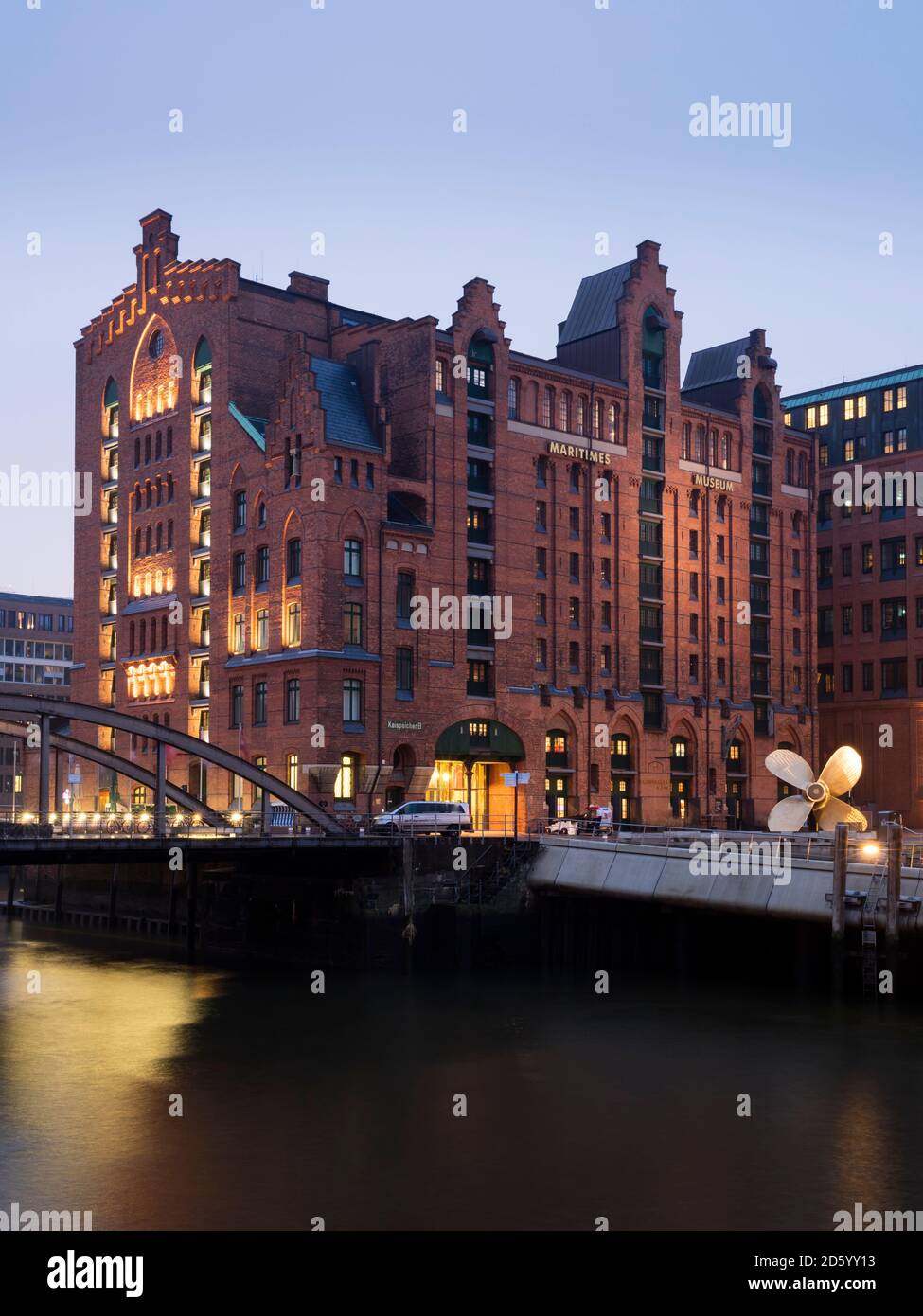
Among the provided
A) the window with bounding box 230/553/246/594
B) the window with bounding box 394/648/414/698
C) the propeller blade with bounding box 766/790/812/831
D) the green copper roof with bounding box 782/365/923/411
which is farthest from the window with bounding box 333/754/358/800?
the green copper roof with bounding box 782/365/923/411

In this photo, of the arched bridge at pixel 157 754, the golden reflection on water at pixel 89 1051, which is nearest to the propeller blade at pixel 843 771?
the arched bridge at pixel 157 754

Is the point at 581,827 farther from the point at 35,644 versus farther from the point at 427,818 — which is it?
the point at 35,644

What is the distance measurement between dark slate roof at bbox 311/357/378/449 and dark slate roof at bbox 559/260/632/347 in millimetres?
18070

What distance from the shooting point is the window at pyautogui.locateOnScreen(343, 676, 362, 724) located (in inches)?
2634

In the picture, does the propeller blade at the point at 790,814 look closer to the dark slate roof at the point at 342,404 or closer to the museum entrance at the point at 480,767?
the museum entrance at the point at 480,767

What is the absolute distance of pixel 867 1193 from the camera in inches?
991

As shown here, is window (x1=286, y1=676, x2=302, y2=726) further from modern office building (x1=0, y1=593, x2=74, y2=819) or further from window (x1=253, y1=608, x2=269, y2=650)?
modern office building (x1=0, y1=593, x2=74, y2=819)

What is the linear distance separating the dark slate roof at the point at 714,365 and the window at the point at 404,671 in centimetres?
3297

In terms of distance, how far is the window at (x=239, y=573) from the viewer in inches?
2849

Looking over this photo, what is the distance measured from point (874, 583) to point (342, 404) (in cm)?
4570

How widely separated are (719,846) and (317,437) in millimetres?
30200

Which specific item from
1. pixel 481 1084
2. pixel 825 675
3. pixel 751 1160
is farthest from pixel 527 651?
pixel 751 1160

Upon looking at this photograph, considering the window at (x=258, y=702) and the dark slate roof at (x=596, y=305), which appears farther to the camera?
the dark slate roof at (x=596, y=305)
